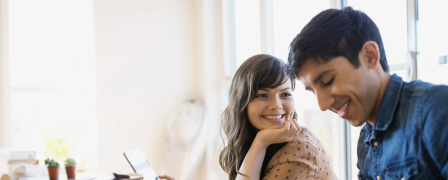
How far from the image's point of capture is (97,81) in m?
3.48

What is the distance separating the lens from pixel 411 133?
0.74 metres

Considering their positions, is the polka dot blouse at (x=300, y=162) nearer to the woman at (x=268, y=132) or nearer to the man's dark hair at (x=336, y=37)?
the woman at (x=268, y=132)

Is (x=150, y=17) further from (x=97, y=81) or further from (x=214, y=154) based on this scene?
(x=214, y=154)

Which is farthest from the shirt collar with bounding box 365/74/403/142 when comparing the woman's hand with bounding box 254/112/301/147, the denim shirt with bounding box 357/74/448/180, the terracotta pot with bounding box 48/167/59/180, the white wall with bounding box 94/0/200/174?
the white wall with bounding box 94/0/200/174

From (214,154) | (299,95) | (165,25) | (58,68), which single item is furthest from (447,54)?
(58,68)

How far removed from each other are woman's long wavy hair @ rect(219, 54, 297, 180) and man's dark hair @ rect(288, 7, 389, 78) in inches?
20.9

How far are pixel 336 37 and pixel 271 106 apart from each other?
594 mm

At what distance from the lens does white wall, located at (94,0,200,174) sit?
11.5 ft

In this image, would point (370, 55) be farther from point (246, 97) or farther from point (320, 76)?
point (246, 97)

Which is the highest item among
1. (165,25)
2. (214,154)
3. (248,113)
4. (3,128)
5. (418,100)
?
(165,25)

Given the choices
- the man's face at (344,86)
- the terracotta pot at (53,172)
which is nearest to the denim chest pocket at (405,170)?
the man's face at (344,86)

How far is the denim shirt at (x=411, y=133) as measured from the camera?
692mm

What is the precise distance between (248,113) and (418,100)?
2.44 feet

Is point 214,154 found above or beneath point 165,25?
beneath
